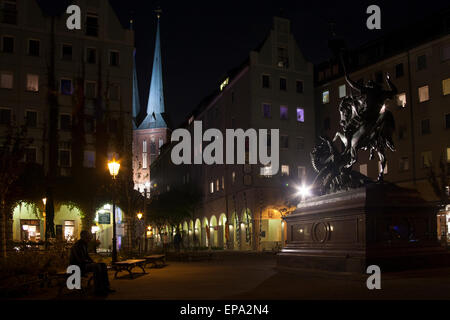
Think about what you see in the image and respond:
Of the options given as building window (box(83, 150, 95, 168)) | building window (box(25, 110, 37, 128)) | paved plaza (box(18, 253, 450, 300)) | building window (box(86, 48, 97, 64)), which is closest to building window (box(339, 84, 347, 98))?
building window (box(86, 48, 97, 64))

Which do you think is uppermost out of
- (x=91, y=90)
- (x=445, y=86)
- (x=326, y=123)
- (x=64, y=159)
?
(x=91, y=90)

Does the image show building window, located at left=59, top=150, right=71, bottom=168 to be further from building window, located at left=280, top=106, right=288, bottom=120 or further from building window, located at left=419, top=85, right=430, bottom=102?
building window, located at left=419, top=85, right=430, bottom=102

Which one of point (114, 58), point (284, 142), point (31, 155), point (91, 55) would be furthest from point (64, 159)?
point (284, 142)

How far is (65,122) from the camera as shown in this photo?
4912cm

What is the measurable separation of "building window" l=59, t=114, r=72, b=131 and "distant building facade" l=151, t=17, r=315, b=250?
16534 mm

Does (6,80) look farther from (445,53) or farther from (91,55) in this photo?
(445,53)

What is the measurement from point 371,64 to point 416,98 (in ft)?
21.2

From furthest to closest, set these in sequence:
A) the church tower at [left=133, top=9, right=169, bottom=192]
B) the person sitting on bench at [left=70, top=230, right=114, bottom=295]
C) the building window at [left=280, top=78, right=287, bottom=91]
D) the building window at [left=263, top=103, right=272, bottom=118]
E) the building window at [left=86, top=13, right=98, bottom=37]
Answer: the church tower at [left=133, top=9, right=169, bottom=192] → the building window at [left=280, top=78, right=287, bottom=91] → the building window at [left=263, top=103, right=272, bottom=118] → the building window at [left=86, top=13, right=98, bottom=37] → the person sitting on bench at [left=70, top=230, right=114, bottom=295]

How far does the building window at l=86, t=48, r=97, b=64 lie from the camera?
165ft

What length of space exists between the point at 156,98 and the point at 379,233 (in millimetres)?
100844

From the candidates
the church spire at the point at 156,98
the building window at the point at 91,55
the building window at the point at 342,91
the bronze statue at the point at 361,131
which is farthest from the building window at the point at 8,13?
the church spire at the point at 156,98
